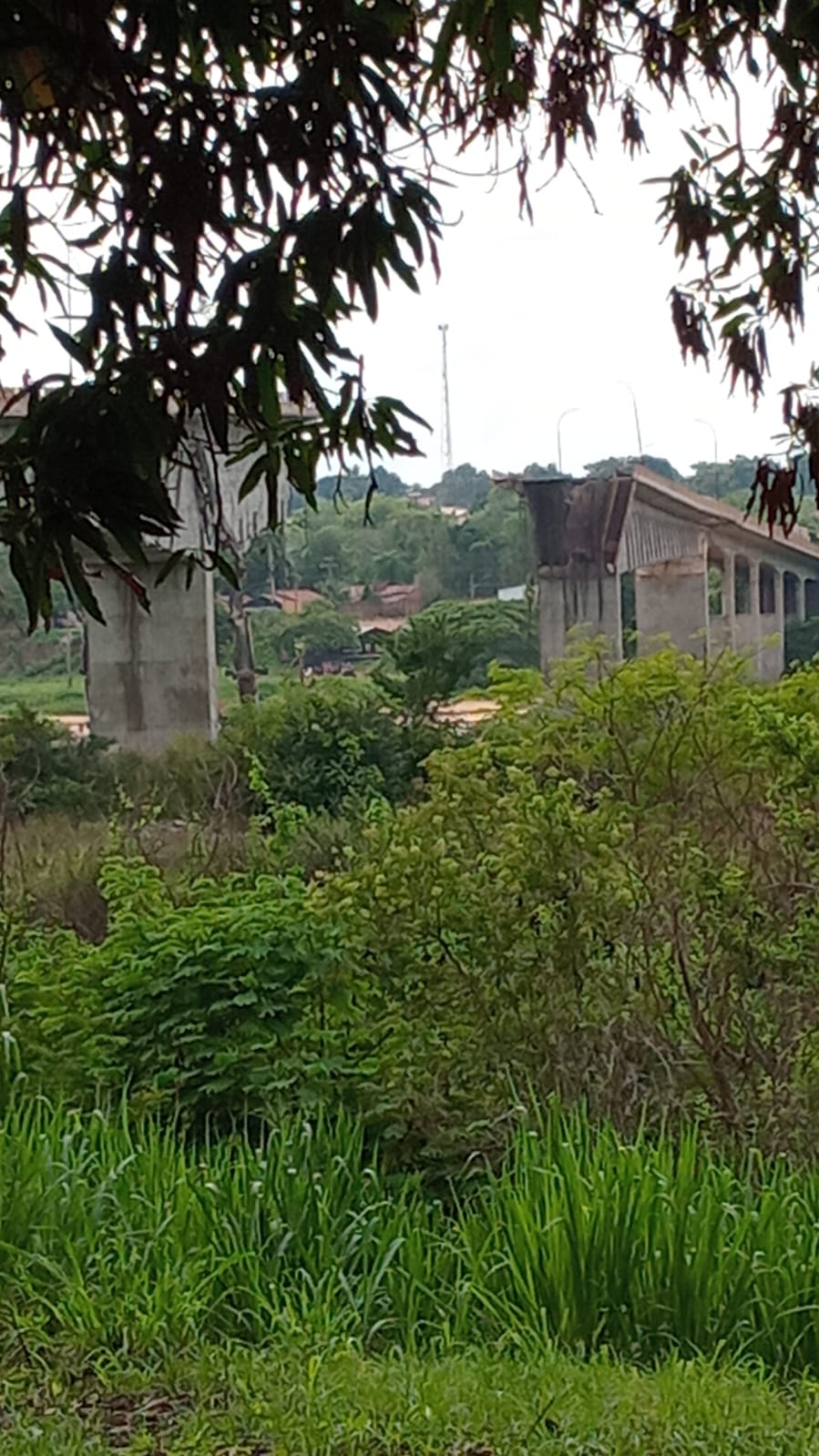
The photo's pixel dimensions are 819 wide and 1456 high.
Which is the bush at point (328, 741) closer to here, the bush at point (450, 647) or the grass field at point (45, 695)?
the bush at point (450, 647)

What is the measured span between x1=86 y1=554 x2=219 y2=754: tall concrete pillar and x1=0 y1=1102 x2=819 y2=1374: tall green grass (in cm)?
363

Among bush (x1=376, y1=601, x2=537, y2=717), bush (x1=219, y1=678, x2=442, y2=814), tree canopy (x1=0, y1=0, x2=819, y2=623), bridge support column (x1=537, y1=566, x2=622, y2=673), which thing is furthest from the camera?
bush (x1=219, y1=678, x2=442, y2=814)

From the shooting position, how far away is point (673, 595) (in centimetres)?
611

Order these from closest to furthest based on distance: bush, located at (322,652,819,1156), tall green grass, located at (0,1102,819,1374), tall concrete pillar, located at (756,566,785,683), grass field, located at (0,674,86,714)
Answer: tall green grass, located at (0,1102,819,1374) < bush, located at (322,652,819,1156) < tall concrete pillar, located at (756,566,785,683) < grass field, located at (0,674,86,714)

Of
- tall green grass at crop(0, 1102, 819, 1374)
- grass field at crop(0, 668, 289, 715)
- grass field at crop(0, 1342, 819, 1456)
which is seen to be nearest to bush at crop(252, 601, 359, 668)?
grass field at crop(0, 668, 289, 715)

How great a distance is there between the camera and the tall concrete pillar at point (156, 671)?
21.0 feet

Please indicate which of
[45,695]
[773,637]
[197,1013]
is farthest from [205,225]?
[45,695]

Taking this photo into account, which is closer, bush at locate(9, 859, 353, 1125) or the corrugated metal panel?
bush at locate(9, 859, 353, 1125)

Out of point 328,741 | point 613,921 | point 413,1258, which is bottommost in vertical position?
point 413,1258

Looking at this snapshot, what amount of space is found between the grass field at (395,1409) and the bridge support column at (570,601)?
3.84 meters

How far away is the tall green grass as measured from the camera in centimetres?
231

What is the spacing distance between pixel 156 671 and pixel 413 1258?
14.5 ft

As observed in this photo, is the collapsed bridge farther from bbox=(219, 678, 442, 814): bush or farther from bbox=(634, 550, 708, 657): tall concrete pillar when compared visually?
bbox=(219, 678, 442, 814): bush

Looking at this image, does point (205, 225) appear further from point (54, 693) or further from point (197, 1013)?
point (54, 693)
